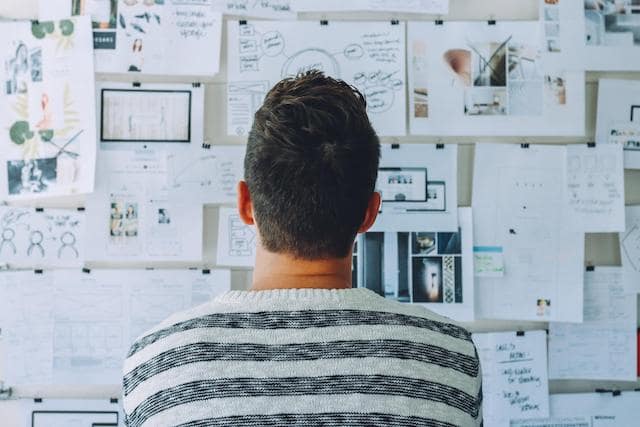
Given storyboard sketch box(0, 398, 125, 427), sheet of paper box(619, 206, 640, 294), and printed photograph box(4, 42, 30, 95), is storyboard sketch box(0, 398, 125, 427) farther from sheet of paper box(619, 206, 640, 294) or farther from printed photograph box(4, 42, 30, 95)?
sheet of paper box(619, 206, 640, 294)

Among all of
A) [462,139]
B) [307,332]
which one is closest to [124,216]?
[462,139]

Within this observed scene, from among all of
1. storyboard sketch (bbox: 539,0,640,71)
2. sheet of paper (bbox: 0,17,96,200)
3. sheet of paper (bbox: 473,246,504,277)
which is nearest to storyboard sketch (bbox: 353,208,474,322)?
sheet of paper (bbox: 473,246,504,277)

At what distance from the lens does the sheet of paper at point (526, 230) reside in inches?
60.6

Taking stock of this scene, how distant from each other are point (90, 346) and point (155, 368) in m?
0.91

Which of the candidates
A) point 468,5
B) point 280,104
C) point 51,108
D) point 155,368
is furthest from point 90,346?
point 468,5

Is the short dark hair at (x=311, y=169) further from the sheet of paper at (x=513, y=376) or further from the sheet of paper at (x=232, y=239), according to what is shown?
the sheet of paper at (x=513, y=376)

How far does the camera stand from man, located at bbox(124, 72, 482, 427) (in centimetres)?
66

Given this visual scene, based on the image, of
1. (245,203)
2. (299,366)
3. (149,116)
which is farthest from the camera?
(149,116)

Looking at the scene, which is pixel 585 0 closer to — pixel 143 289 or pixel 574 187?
pixel 574 187

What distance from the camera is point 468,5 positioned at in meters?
1.54

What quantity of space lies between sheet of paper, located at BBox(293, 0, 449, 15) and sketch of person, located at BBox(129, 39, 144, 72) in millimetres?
391

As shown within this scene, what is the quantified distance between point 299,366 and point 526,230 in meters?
1.03

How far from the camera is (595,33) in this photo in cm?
154

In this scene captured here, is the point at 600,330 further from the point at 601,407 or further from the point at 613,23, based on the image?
the point at 613,23
